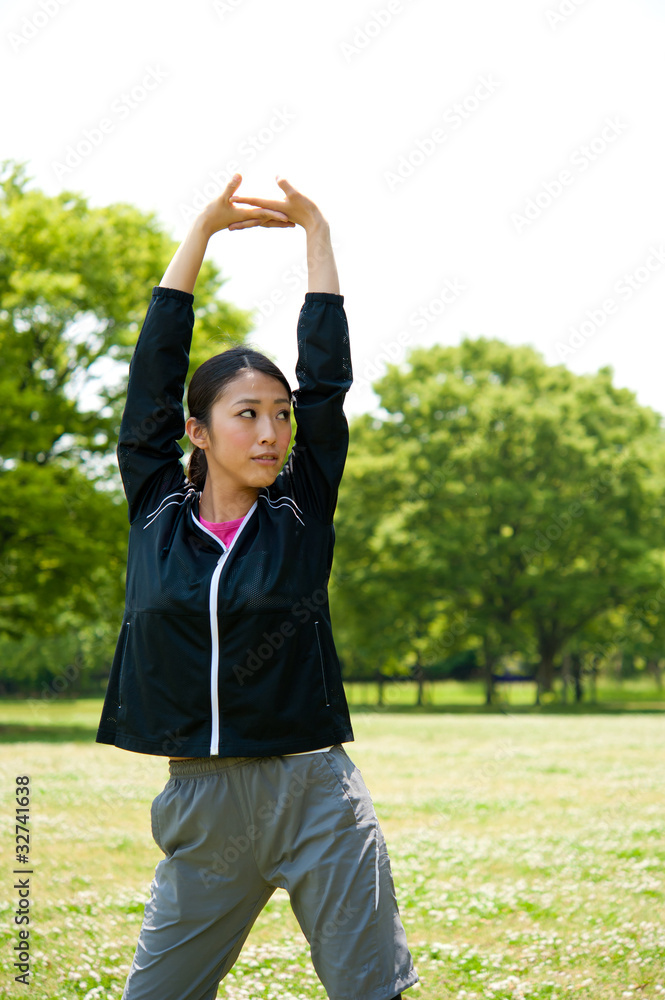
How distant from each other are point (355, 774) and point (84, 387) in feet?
74.8

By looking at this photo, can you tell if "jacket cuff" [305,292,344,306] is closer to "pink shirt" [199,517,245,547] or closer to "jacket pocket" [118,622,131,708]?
"pink shirt" [199,517,245,547]

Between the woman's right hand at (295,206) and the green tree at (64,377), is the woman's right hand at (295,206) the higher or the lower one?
the lower one

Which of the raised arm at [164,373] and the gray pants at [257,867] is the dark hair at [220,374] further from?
the gray pants at [257,867]

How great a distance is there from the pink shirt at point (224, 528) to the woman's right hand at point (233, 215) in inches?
34.5

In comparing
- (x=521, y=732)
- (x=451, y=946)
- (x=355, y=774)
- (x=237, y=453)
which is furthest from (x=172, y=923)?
(x=521, y=732)

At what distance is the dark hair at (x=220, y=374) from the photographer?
2547mm

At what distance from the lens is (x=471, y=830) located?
8.78 m

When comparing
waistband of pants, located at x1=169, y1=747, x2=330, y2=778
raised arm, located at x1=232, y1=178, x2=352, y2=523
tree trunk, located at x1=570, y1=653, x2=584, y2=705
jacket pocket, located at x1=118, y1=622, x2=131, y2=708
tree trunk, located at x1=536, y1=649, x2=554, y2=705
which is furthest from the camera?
tree trunk, located at x1=570, y1=653, x2=584, y2=705

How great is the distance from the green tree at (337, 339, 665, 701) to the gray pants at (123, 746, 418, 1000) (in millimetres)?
30312

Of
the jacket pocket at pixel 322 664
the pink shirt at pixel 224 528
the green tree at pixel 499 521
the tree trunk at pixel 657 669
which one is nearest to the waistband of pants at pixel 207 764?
the jacket pocket at pixel 322 664

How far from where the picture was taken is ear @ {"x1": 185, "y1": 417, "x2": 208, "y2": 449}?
2584 mm

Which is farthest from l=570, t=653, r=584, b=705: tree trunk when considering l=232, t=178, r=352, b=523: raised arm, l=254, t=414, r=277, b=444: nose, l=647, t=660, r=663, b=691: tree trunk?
l=254, t=414, r=277, b=444: nose

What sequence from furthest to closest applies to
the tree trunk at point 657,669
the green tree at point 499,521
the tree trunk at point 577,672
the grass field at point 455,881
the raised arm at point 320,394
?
the tree trunk at point 657,669 → the tree trunk at point 577,672 → the green tree at point 499,521 → the grass field at point 455,881 → the raised arm at point 320,394

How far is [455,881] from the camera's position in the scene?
666cm
